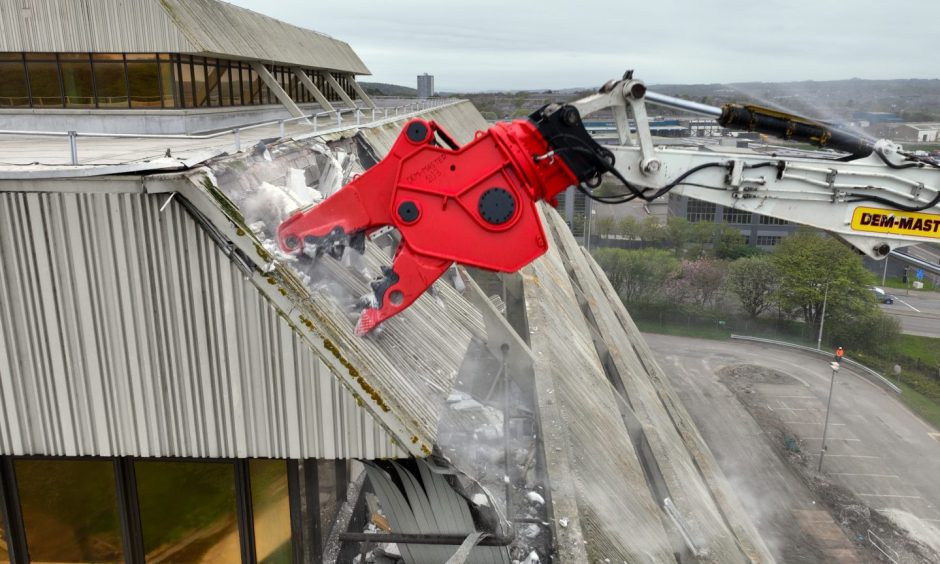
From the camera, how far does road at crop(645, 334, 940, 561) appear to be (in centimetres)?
2119

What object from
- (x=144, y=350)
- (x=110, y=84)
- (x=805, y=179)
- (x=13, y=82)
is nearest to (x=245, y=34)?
(x=110, y=84)

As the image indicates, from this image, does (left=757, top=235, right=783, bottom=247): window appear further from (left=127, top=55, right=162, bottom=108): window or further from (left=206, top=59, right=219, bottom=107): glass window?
(left=127, top=55, right=162, bottom=108): window

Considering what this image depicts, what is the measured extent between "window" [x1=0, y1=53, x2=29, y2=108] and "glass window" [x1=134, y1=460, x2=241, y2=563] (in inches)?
496

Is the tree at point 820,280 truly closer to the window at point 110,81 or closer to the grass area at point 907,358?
the grass area at point 907,358

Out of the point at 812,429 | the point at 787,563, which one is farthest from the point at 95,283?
the point at 812,429

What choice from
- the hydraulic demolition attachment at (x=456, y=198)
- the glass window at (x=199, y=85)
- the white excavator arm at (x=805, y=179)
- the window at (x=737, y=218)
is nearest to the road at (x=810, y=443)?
the window at (x=737, y=218)

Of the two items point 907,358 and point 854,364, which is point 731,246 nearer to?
point 854,364

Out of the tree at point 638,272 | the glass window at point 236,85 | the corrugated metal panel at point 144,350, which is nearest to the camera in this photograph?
the corrugated metal panel at point 144,350

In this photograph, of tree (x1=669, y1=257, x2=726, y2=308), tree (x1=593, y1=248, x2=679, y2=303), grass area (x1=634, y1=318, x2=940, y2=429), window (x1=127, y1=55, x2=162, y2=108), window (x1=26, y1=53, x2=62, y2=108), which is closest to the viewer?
window (x1=26, y1=53, x2=62, y2=108)

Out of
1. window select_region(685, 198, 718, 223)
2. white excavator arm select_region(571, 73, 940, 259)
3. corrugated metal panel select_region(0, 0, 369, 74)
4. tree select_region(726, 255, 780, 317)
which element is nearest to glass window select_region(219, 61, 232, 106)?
corrugated metal panel select_region(0, 0, 369, 74)

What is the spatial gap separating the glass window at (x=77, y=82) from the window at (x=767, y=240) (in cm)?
4539

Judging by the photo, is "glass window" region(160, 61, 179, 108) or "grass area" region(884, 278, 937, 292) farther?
"grass area" region(884, 278, 937, 292)

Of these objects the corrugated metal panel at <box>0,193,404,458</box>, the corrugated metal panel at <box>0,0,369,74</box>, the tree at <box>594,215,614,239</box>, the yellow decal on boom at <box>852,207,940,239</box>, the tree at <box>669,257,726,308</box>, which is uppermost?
the corrugated metal panel at <box>0,0,369,74</box>

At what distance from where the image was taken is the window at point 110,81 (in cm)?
1436
